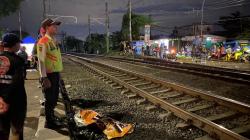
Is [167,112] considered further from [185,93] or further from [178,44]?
[178,44]

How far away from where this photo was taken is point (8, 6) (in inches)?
1887

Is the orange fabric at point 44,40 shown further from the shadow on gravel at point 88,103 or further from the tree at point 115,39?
the tree at point 115,39

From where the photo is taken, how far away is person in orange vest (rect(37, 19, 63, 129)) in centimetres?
654

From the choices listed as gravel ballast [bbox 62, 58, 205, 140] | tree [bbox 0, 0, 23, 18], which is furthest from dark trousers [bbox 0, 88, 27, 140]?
tree [bbox 0, 0, 23, 18]

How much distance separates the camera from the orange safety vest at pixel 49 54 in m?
6.54

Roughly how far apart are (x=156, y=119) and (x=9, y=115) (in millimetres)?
3694

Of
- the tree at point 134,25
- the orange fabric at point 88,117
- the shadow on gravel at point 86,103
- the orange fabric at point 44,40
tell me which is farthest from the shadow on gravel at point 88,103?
the tree at point 134,25

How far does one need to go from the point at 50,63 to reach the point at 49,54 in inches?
7.3

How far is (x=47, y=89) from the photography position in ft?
22.2

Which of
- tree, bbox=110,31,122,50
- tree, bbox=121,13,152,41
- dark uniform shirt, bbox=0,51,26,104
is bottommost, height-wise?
dark uniform shirt, bbox=0,51,26,104

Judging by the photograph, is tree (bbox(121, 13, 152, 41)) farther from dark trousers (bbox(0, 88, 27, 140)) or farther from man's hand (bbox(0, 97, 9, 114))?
man's hand (bbox(0, 97, 9, 114))

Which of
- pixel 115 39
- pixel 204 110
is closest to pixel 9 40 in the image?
pixel 204 110

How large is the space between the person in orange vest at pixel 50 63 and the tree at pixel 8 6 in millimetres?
44153

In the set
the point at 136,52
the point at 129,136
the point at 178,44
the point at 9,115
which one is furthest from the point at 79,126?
the point at 136,52
